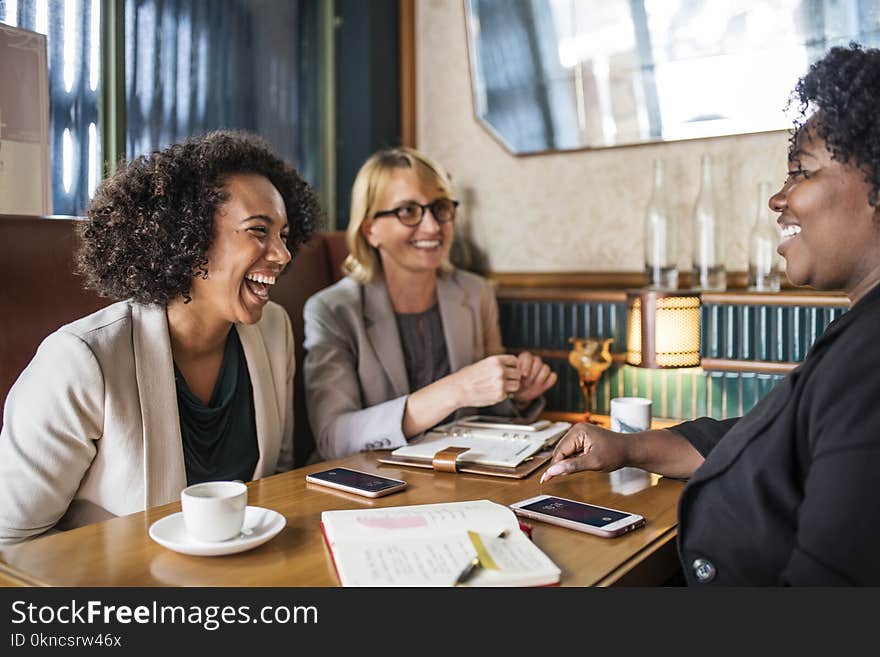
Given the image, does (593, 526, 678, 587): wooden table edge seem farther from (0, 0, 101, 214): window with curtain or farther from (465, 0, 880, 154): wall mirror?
(0, 0, 101, 214): window with curtain

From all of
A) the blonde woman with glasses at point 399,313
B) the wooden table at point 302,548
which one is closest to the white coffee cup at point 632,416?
the wooden table at point 302,548

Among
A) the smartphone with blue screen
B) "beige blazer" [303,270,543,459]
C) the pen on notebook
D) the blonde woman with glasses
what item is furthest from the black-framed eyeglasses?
the pen on notebook

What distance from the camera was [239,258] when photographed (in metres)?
1.83

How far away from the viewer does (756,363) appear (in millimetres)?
2588

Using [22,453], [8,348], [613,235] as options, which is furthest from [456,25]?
[22,453]

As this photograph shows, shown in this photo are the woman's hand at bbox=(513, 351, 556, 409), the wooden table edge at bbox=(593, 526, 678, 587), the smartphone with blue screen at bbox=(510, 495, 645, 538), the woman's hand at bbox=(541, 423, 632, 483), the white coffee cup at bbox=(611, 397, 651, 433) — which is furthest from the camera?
the woman's hand at bbox=(513, 351, 556, 409)

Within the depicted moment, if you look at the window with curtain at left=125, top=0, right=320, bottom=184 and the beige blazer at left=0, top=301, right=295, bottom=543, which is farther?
the window with curtain at left=125, top=0, right=320, bottom=184

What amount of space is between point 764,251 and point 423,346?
1281 millimetres

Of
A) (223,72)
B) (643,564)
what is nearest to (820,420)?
(643,564)

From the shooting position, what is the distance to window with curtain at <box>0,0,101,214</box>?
7.64 ft

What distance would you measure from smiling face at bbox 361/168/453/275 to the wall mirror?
3.04ft

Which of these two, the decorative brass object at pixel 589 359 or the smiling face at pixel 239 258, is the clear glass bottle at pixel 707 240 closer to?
the decorative brass object at pixel 589 359

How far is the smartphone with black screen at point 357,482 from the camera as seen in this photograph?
1448 mm

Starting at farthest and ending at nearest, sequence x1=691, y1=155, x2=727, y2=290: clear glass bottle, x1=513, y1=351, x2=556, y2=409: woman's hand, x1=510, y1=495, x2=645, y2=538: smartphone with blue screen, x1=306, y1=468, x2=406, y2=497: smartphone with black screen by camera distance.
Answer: x1=691, y1=155, x2=727, y2=290: clear glass bottle, x1=513, y1=351, x2=556, y2=409: woman's hand, x1=306, y1=468, x2=406, y2=497: smartphone with black screen, x1=510, y1=495, x2=645, y2=538: smartphone with blue screen
